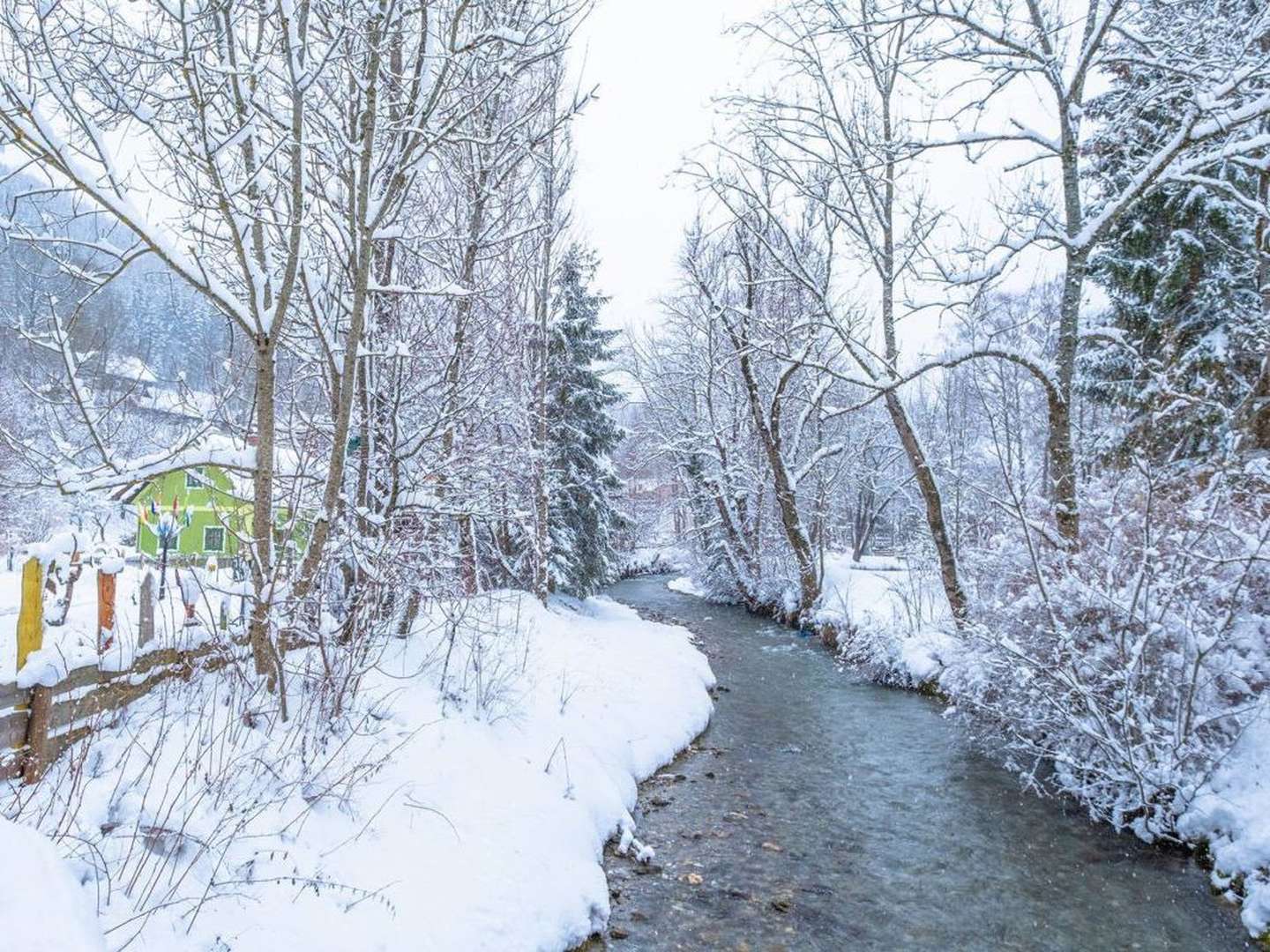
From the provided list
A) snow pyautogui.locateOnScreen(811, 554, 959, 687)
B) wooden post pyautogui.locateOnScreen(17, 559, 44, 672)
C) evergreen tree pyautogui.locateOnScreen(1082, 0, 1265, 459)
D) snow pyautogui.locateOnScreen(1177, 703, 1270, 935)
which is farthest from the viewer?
snow pyautogui.locateOnScreen(811, 554, 959, 687)

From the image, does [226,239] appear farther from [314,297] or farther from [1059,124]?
[1059,124]

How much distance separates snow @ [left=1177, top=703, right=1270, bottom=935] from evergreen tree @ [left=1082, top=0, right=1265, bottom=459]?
5239mm

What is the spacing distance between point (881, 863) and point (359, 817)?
396 centimetres

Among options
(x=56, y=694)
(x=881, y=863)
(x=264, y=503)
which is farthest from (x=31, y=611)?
(x=881, y=863)

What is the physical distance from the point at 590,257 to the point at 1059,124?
11.0 meters

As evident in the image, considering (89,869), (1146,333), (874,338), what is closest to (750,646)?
(874,338)

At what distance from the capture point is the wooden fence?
10.8 ft

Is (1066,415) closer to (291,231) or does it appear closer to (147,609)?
(291,231)

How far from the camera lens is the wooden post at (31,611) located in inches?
144

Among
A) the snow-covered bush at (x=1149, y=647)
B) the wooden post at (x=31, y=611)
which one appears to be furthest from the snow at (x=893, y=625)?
the wooden post at (x=31, y=611)

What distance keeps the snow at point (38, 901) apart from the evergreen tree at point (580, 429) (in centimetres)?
1385

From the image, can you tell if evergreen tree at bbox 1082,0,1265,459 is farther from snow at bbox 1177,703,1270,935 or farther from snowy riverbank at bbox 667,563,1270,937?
snow at bbox 1177,703,1270,935

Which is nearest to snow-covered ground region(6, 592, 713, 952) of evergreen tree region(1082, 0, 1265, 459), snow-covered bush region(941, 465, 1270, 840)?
snow-covered bush region(941, 465, 1270, 840)

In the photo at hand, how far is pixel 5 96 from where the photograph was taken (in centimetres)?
359
